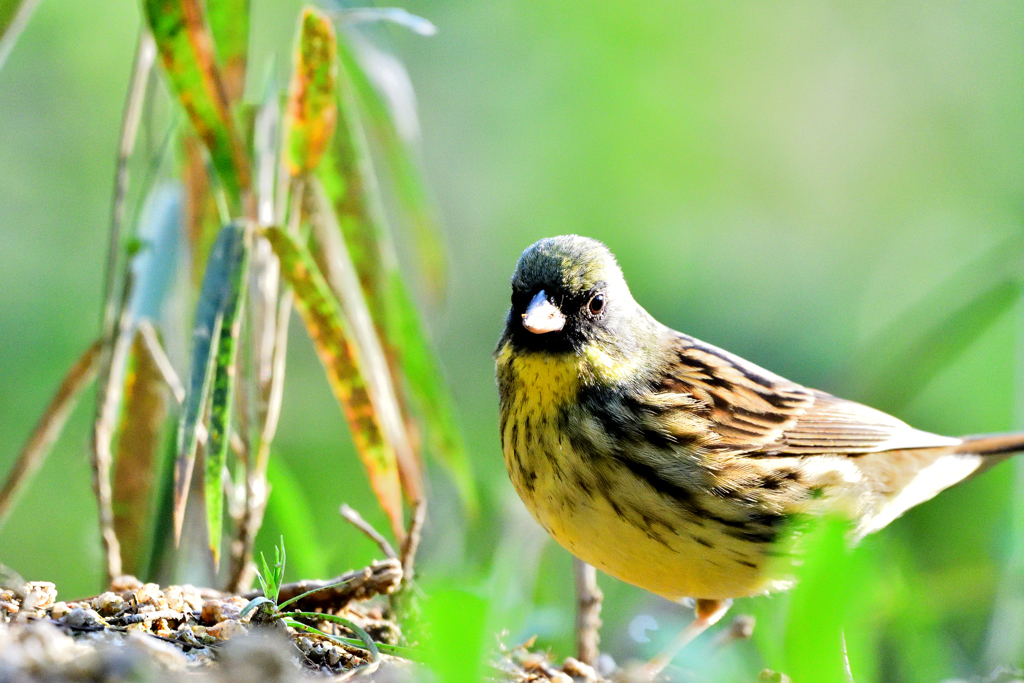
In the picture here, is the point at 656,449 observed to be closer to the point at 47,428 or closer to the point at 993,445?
the point at 993,445

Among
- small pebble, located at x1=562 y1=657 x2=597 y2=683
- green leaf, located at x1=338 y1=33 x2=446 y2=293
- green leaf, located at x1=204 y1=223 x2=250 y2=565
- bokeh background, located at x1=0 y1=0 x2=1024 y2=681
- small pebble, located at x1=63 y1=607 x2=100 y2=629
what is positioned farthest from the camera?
bokeh background, located at x1=0 y1=0 x2=1024 y2=681

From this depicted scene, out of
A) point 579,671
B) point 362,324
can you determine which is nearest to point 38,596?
point 362,324

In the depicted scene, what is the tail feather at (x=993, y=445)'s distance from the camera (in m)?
3.17

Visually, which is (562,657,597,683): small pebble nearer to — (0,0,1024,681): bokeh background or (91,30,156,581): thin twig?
(0,0,1024,681): bokeh background

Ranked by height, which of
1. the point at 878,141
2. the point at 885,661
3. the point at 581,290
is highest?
the point at 878,141

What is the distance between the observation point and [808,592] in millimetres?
1141

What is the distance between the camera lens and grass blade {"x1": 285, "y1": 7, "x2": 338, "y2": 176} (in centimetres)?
237

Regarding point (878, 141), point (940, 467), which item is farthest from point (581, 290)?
point (878, 141)

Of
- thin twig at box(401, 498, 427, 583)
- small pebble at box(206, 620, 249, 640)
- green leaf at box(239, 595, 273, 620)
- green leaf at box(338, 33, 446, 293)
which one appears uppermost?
green leaf at box(338, 33, 446, 293)

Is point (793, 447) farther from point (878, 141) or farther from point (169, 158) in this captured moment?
point (878, 141)

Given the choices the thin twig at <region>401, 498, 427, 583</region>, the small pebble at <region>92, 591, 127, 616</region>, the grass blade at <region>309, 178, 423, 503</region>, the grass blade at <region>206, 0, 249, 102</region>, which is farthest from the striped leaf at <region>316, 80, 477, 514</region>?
the small pebble at <region>92, 591, 127, 616</region>

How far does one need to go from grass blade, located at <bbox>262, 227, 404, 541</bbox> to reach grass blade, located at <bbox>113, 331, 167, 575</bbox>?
2.05 feet

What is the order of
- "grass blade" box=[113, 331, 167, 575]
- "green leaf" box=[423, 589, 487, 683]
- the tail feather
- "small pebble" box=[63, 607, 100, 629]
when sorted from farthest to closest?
the tail feather → "grass blade" box=[113, 331, 167, 575] → "small pebble" box=[63, 607, 100, 629] → "green leaf" box=[423, 589, 487, 683]

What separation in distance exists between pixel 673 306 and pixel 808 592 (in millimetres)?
5853
